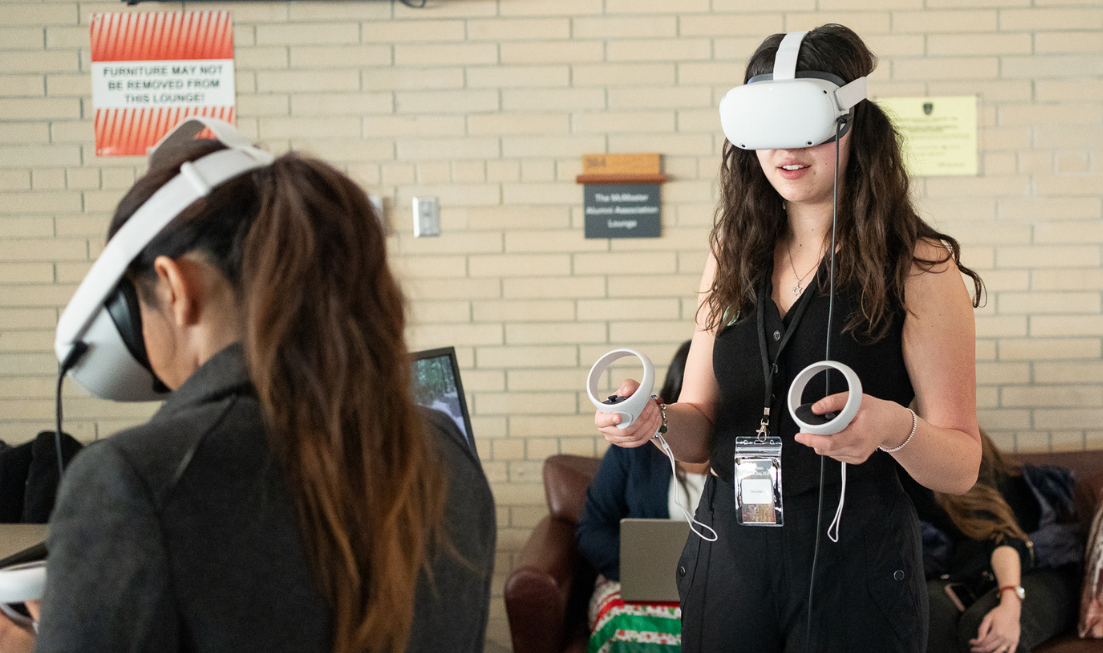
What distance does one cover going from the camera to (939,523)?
273cm

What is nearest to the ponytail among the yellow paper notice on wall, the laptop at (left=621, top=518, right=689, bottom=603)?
the laptop at (left=621, top=518, right=689, bottom=603)

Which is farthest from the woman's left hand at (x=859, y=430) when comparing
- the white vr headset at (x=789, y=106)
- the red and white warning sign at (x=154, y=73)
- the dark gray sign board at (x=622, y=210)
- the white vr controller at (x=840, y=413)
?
the red and white warning sign at (x=154, y=73)

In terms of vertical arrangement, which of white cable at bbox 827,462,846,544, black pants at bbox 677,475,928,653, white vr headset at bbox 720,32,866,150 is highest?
white vr headset at bbox 720,32,866,150

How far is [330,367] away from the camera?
0.74 m

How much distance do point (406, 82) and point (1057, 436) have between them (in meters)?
3.02

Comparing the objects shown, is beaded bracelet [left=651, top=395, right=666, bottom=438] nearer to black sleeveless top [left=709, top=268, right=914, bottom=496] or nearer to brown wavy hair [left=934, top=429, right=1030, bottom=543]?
black sleeveless top [left=709, top=268, right=914, bottom=496]

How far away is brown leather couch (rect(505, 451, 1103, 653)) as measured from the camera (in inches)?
103

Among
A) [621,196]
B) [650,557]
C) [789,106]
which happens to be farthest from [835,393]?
[621,196]

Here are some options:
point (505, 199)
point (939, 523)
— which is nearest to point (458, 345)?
point (505, 199)

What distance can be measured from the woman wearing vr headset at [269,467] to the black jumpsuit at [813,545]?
2.22 ft

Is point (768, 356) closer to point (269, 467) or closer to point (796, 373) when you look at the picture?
point (796, 373)

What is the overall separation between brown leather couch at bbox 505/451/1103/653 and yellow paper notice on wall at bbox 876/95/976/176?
1195 millimetres

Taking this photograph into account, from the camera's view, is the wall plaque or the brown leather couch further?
the wall plaque

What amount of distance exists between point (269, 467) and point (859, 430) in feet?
2.60
